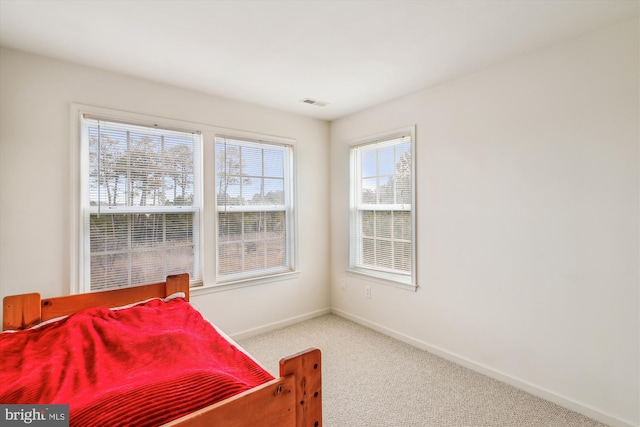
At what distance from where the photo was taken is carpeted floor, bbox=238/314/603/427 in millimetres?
1933

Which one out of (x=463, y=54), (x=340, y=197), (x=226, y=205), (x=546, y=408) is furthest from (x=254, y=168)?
(x=546, y=408)

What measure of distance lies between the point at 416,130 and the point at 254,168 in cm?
165

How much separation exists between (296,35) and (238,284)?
2261 millimetres

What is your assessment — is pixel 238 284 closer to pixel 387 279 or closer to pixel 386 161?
pixel 387 279

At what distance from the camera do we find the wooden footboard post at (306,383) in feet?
3.41

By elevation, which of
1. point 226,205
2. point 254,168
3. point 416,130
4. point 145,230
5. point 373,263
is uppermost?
point 416,130

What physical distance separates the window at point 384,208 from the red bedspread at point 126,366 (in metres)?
1.99

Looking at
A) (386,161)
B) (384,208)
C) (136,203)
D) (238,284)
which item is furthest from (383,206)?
(136,203)

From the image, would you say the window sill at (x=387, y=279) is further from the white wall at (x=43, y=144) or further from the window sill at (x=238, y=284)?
the white wall at (x=43, y=144)

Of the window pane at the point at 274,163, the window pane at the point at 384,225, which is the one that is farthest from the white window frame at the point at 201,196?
the window pane at the point at 384,225

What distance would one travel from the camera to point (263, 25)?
6.20ft

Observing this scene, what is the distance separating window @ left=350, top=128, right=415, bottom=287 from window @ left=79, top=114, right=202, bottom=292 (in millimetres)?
1692

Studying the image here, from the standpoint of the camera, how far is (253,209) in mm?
3305

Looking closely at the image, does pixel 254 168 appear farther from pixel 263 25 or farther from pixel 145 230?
pixel 263 25
